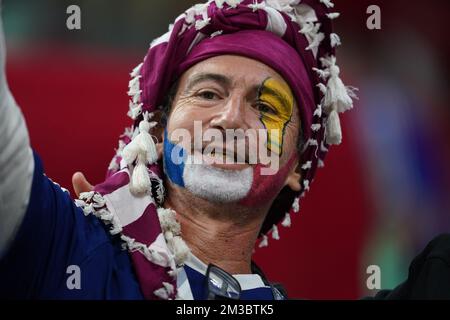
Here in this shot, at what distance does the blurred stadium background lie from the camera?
117 inches

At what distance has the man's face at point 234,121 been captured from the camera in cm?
167

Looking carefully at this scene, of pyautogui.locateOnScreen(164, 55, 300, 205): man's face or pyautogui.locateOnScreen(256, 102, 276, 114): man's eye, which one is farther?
pyautogui.locateOnScreen(256, 102, 276, 114): man's eye

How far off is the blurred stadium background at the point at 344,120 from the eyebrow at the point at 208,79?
1148 mm

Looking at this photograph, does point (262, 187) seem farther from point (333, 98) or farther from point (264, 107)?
point (333, 98)

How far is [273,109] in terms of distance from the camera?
5.90 ft

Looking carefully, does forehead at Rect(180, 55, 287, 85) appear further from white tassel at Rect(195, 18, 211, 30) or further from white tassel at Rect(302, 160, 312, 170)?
white tassel at Rect(302, 160, 312, 170)

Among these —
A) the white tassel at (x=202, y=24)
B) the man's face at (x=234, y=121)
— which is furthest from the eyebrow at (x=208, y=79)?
the white tassel at (x=202, y=24)

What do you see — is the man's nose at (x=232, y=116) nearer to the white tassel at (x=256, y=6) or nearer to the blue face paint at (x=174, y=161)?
the blue face paint at (x=174, y=161)

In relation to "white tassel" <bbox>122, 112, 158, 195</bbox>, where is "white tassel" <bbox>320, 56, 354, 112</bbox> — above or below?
above

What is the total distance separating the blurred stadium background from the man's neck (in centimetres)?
118

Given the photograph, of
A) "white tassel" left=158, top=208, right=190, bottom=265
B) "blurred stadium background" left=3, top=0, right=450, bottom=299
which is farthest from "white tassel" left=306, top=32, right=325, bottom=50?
"blurred stadium background" left=3, top=0, right=450, bottom=299

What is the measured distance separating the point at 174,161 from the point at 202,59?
0.27 m

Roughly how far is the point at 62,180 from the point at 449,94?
5.78 ft

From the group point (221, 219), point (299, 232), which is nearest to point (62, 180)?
point (299, 232)
